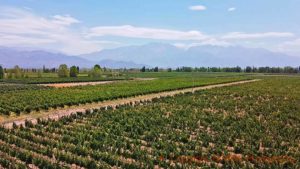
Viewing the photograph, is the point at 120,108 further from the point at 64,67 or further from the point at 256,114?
the point at 64,67

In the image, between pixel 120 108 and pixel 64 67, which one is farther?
pixel 64 67

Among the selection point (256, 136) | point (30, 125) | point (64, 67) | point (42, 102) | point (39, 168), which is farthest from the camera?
point (64, 67)

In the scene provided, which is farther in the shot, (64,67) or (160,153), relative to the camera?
(64,67)

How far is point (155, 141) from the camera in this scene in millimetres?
15086

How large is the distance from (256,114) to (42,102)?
50.8ft

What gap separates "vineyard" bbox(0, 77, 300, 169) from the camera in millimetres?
11953

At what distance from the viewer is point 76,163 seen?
38.4 feet

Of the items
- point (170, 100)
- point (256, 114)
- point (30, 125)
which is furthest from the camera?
point (170, 100)

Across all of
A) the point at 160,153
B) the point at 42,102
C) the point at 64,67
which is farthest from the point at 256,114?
the point at 64,67

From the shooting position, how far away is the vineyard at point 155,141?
39.2 feet

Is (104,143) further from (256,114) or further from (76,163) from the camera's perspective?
(256,114)

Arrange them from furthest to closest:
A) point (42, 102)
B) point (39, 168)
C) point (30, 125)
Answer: point (42, 102), point (30, 125), point (39, 168)

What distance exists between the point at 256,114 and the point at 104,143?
43.9 feet

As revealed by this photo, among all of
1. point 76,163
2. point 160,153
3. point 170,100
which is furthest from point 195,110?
point 76,163
